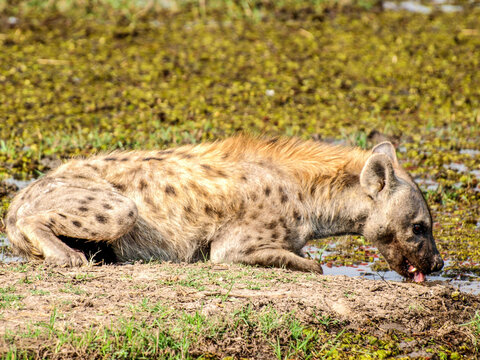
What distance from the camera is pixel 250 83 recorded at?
31.4 feet

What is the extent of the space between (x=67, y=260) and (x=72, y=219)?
0.31 meters

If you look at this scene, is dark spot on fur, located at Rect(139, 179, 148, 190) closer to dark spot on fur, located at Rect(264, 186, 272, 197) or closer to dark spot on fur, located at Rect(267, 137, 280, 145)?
dark spot on fur, located at Rect(264, 186, 272, 197)

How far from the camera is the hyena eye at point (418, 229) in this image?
5.46m

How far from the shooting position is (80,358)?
3637 mm

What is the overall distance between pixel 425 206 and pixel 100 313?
2.46 m

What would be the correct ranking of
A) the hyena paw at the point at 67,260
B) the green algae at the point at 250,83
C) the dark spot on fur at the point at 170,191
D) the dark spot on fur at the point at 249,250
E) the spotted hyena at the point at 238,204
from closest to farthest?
the hyena paw at the point at 67,260
the spotted hyena at the point at 238,204
the dark spot on fur at the point at 249,250
the dark spot on fur at the point at 170,191
the green algae at the point at 250,83

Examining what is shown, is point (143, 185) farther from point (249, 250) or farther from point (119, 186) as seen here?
point (249, 250)

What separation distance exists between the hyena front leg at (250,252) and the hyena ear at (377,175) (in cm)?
62

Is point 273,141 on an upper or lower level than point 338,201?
upper

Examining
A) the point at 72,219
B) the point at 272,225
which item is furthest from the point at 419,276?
the point at 72,219

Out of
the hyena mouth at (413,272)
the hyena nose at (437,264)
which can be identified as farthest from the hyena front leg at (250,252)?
the hyena nose at (437,264)

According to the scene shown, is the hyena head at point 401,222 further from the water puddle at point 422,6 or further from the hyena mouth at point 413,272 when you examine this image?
the water puddle at point 422,6

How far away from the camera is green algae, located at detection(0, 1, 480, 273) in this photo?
7.71 metres

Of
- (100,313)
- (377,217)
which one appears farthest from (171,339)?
(377,217)
